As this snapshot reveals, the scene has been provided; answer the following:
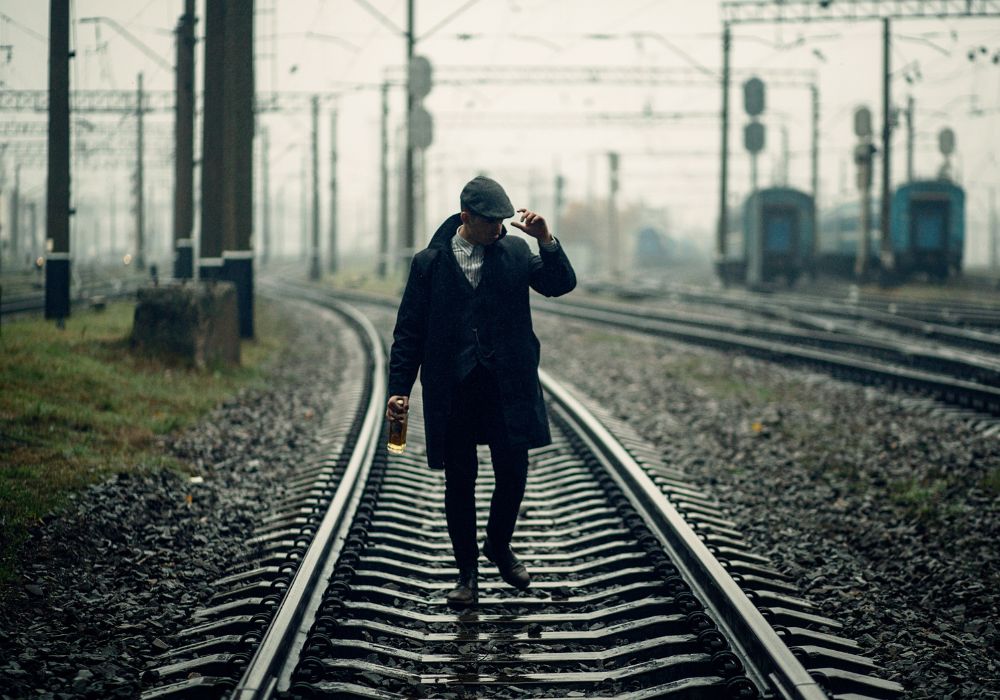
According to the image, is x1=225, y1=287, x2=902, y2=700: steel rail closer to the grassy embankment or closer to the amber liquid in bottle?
the amber liquid in bottle

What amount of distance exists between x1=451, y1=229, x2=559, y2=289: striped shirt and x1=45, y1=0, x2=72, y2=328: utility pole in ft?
43.2

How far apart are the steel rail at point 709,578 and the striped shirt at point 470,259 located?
5.64ft

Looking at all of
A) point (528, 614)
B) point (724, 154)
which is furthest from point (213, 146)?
point (724, 154)

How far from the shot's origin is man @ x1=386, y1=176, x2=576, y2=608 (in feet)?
15.8

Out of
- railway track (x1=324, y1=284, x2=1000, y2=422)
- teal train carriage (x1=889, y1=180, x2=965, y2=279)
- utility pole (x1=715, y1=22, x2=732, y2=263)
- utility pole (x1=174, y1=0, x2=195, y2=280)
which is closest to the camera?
railway track (x1=324, y1=284, x2=1000, y2=422)

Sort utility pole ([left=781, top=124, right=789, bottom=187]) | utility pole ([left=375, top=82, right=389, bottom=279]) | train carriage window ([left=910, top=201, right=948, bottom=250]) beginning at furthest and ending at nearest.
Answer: utility pole ([left=781, top=124, right=789, bottom=187]), utility pole ([left=375, top=82, right=389, bottom=279]), train carriage window ([left=910, top=201, right=948, bottom=250])

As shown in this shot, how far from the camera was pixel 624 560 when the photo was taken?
Answer: 562cm

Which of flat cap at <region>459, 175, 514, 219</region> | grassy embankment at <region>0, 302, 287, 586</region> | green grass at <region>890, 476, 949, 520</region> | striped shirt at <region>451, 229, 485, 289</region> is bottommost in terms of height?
green grass at <region>890, 476, 949, 520</region>

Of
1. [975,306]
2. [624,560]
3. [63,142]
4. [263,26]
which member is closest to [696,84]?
[975,306]

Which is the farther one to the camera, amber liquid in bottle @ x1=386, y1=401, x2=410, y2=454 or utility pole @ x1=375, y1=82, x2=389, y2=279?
utility pole @ x1=375, y1=82, x2=389, y2=279

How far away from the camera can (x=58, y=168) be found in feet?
55.8

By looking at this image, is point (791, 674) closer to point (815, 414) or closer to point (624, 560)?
point (624, 560)

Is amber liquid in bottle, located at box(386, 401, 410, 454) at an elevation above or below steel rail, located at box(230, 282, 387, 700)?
above

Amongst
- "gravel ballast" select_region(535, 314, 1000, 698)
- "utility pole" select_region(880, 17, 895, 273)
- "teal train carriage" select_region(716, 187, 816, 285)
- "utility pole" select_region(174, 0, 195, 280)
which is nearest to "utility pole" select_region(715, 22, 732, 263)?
"teal train carriage" select_region(716, 187, 816, 285)
